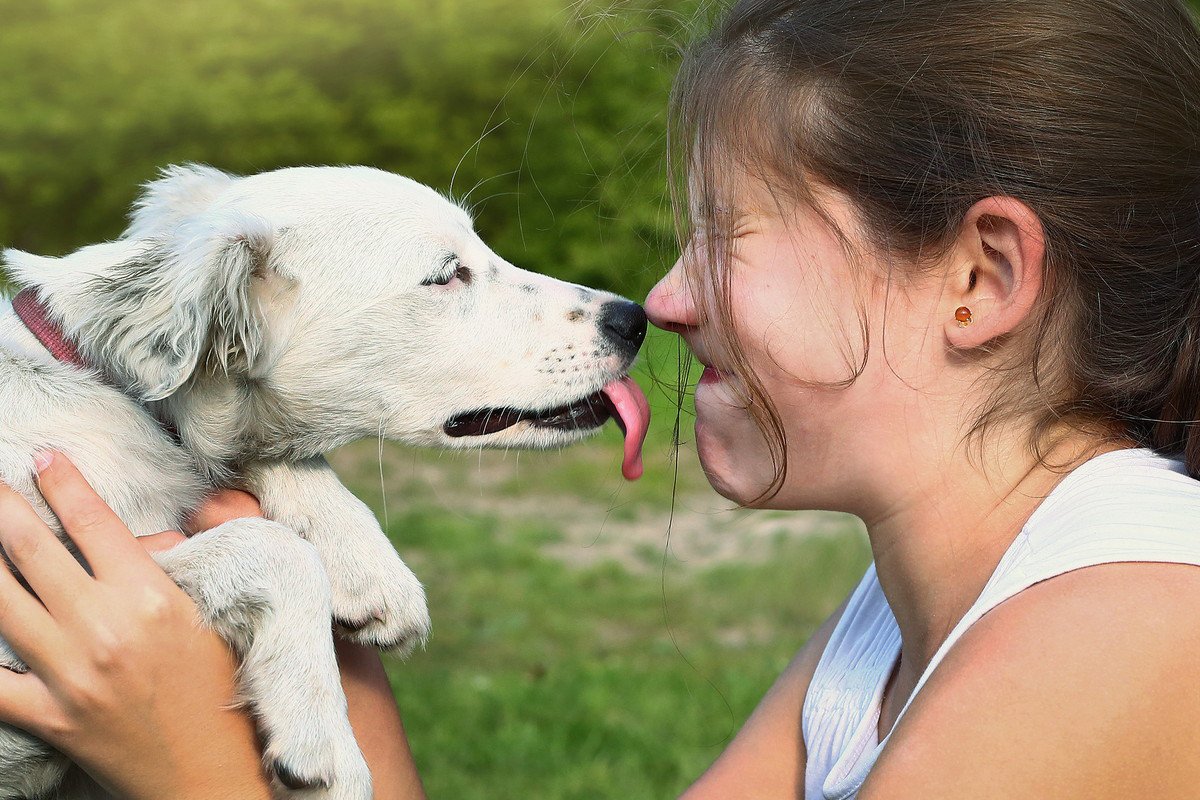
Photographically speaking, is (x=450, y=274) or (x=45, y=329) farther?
(x=450, y=274)

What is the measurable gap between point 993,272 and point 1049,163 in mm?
176

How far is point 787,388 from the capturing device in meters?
1.93

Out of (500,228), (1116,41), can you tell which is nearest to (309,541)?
(1116,41)

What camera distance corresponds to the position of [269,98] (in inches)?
325

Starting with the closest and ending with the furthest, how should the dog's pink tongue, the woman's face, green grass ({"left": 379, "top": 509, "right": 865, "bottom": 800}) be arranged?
the woman's face, the dog's pink tongue, green grass ({"left": 379, "top": 509, "right": 865, "bottom": 800})

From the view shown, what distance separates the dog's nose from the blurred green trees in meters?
5.23

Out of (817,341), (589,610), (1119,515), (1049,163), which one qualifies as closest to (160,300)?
(817,341)

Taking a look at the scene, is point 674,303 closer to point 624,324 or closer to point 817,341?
point 817,341

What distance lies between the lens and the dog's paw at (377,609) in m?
2.27

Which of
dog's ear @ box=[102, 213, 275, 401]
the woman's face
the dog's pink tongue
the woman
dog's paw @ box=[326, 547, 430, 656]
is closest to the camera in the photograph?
the woman

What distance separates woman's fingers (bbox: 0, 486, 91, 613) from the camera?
6.43 ft

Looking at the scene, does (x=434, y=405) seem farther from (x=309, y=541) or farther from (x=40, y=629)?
(x=40, y=629)

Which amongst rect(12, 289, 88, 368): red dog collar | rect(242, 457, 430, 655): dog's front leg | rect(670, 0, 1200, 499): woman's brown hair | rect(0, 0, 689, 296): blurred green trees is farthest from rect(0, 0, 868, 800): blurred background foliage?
rect(670, 0, 1200, 499): woman's brown hair

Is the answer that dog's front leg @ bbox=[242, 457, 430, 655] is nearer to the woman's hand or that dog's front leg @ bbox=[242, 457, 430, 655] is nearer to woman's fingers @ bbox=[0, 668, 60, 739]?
the woman's hand
